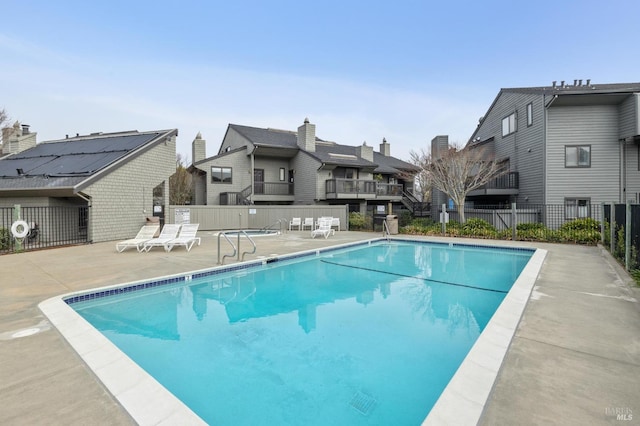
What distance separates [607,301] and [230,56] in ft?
68.4

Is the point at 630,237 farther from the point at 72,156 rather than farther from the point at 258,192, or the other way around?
the point at 72,156

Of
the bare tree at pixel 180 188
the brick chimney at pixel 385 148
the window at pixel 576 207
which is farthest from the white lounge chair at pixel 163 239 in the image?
the brick chimney at pixel 385 148

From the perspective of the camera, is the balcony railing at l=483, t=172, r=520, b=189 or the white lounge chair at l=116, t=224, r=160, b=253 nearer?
the white lounge chair at l=116, t=224, r=160, b=253

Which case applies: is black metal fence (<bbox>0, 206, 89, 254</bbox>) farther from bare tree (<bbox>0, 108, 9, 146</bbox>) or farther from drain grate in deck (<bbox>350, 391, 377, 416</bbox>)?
drain grate in deck (<bbox>350, 391, 377, 416</bbox>)

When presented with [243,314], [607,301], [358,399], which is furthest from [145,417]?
[607,301]

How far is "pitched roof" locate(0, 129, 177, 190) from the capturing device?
12977 millimetres

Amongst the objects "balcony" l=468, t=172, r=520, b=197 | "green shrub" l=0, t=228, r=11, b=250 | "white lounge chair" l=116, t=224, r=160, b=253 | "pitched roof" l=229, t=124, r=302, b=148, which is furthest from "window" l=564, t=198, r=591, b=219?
"green shrub" l=0, t=228, r=11, b=250

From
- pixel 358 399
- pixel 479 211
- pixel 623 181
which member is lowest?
pixel 358 399

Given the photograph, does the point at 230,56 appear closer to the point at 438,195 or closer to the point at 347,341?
the point at 438,195

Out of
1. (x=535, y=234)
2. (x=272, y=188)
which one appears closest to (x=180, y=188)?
(x=272, y=188)

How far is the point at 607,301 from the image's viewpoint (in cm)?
494

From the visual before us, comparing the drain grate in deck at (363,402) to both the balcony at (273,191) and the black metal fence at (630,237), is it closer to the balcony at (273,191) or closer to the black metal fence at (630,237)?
the black metal fence at (630,237)

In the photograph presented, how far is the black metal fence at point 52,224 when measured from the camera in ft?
41.9

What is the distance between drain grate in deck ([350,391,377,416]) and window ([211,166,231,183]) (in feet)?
68.5
